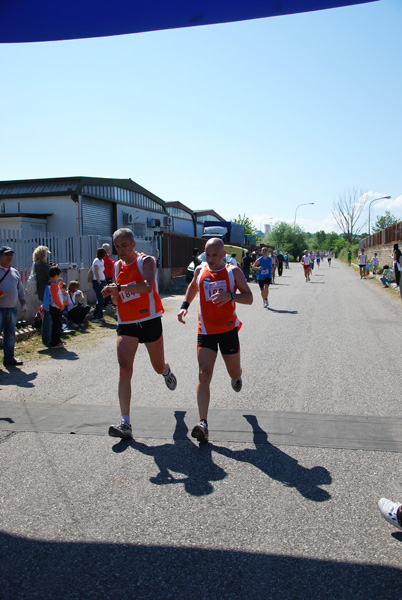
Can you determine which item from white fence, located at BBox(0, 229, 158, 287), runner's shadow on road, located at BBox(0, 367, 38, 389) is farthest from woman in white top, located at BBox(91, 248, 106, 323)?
runner's shadow on road, located at BBox(0, 367, 38, 389)

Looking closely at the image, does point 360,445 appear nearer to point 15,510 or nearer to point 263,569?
point 263,569

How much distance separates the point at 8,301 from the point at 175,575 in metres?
6.05

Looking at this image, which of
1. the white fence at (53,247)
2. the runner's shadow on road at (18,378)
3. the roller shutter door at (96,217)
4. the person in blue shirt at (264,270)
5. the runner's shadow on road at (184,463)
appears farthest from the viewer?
the roller shutter door at (96,217)

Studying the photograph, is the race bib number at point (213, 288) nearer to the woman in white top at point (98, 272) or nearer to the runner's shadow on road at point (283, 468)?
the runner's shadow on road at point (283, 468)

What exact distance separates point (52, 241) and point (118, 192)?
13.5 m

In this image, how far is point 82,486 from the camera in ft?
12.3

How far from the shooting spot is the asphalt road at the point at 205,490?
2.72 meters

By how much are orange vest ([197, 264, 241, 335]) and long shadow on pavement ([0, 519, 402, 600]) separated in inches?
87.9

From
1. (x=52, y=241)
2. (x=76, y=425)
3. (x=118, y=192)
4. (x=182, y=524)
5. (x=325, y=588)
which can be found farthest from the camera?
(x=118, y=192)

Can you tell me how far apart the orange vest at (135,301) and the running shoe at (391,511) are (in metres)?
2.63

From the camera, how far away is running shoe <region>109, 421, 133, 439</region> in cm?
460

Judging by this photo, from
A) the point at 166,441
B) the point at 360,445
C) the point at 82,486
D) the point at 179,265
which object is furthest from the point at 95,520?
the point at 179,265

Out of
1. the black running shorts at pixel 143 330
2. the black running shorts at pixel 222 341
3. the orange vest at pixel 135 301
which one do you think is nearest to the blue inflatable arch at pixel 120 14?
the orange vest at pixel 135 301

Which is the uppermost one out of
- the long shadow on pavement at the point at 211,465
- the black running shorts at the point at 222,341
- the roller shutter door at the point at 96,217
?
the roller shutter door at the point at 96,217
